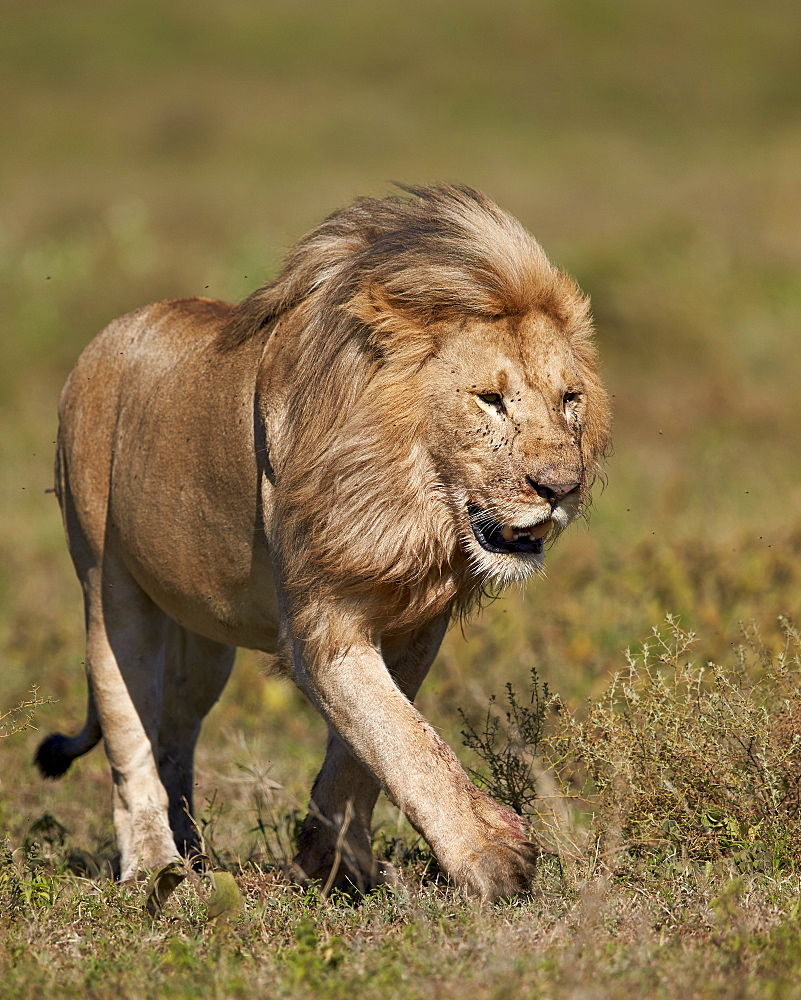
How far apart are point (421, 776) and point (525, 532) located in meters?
0.66

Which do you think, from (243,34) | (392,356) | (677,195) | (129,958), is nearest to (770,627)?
(392,356)

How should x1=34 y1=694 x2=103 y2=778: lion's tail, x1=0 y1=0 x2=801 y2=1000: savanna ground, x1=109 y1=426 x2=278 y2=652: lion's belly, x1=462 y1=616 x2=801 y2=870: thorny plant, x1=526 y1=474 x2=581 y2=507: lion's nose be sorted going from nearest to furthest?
x1=0 y1=0 x2=801 y2=1000: savanna ground < x1=526 y1=474 x2=581 y2=507: lion's nose < x1=462 y1=616 x2=801 y2=870: thorny plant < x1=109 y1=426 x2=278 y2=652: lion's belly < x1=34 y1=694 x2=103 y2=778: lion's tail

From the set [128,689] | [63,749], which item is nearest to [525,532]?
[128,689]

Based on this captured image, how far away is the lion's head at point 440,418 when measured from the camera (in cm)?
342

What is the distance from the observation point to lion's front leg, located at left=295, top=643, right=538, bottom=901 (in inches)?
128

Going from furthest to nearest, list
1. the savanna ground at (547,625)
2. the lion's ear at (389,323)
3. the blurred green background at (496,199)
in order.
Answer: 1. the blurred green background at (496,199)
2. the lion's ear at (389,323)
3. the savanna ground at (547,625)

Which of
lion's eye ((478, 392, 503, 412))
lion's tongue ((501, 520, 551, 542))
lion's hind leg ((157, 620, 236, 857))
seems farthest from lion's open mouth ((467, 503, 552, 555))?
lion's hind leg ((157, 620, 236, 857))

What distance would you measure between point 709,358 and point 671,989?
11.4m

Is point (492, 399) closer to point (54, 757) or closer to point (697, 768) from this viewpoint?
point (697, 768)

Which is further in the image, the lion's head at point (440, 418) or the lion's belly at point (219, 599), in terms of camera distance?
the lion's belly at point (219, 599)

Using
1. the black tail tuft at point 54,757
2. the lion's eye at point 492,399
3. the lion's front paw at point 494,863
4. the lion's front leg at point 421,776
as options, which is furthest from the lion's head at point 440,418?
the black tail tuft at point 54,757

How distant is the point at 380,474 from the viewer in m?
3.48

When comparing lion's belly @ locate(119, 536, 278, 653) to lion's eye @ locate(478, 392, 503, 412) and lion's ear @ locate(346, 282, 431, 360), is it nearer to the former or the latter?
lion's ear @ locate(346, 282, 431, 360)

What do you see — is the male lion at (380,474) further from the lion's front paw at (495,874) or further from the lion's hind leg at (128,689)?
the lion's hind leg at (128,689)
